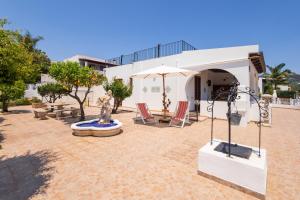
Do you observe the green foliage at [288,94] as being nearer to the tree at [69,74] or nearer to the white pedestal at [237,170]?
the white pedestal at [237,170]

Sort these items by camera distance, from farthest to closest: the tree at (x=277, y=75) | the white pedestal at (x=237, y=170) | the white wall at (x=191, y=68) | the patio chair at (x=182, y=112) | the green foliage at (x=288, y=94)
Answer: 1. the tree at (x=277, y=75)
2. the green foliage at (x=288, y=94)
3. the white wall at (x=191, y=68)
4. the patio chair at (x=182, y=112)
5. the white pedestal at (x=237, y=170)

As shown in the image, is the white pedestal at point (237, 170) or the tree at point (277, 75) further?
the tree at point (277, 75)

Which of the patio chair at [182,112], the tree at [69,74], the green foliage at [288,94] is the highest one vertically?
the tree at [69,74]

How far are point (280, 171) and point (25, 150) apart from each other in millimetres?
6902

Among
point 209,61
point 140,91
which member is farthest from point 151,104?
point 209,61

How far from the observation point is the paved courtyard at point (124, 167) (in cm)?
291

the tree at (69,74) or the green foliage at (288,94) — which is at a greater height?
the tree at (69,74)

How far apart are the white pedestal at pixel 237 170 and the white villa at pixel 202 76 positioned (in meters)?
4.59

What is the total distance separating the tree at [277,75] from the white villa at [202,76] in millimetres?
18381

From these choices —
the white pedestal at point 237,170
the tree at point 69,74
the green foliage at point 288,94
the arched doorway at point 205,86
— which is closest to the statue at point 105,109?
the tree at point 69,74

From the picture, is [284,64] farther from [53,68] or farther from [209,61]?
[53,68]

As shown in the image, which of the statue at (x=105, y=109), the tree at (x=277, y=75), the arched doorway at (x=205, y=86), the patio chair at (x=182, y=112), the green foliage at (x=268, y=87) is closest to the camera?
A: the statue at (x=105, y=109)

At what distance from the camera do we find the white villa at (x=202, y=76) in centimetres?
945

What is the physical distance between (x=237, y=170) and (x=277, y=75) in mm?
32912
